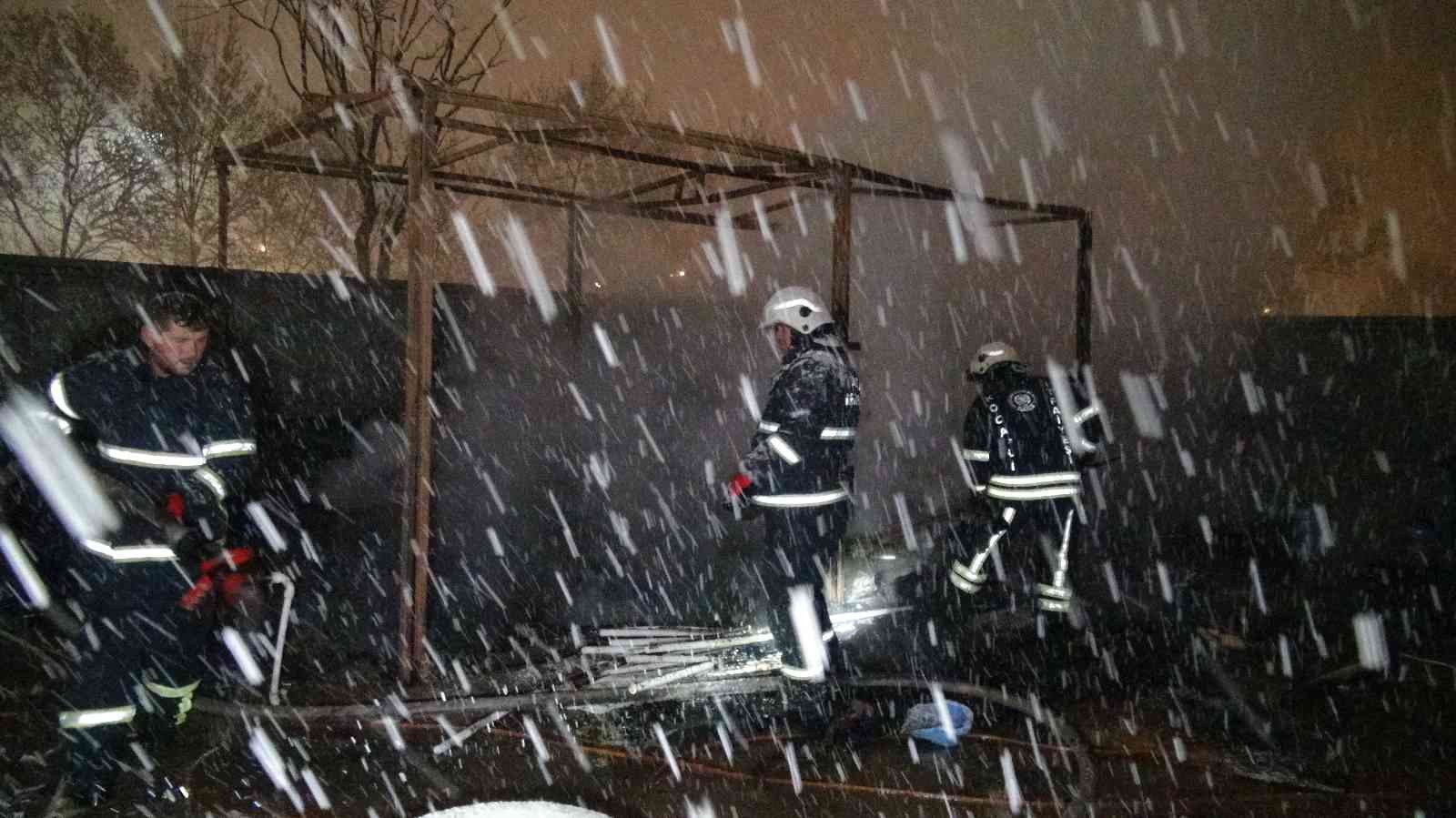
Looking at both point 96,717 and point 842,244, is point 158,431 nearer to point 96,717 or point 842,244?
point 96,717

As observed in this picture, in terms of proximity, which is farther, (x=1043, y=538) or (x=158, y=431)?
(x=1043, y=538)

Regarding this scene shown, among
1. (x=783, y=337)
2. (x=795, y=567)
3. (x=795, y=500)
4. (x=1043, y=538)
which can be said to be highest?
(x=783, y=337)

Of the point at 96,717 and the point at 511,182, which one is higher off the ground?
the point at 511,182

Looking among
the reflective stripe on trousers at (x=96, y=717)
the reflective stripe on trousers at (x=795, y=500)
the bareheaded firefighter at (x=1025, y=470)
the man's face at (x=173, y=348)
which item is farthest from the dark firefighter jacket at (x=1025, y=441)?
the reflective stripe on trousers at (x=96, y=717)

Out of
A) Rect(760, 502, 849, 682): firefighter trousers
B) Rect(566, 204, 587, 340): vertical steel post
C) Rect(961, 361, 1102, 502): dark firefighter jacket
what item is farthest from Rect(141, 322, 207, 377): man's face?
Rect(961, 361, 1102, 502): dark firefighter jacket

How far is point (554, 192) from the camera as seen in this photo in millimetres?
7918

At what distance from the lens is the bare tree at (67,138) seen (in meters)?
20.2

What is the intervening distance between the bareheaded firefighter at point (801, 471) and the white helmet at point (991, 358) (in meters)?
1.52

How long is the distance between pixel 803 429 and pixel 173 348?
271 cm

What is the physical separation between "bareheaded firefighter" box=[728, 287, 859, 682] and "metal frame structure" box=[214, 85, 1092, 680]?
5.02ft

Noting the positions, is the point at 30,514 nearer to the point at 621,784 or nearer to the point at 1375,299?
the point at 621,784

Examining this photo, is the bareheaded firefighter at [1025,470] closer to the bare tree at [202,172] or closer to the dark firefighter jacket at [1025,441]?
the dark firefighter jacket at [1025,441]

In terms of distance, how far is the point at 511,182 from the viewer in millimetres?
7707

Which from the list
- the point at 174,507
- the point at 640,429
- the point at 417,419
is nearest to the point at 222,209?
the point at 640,429
